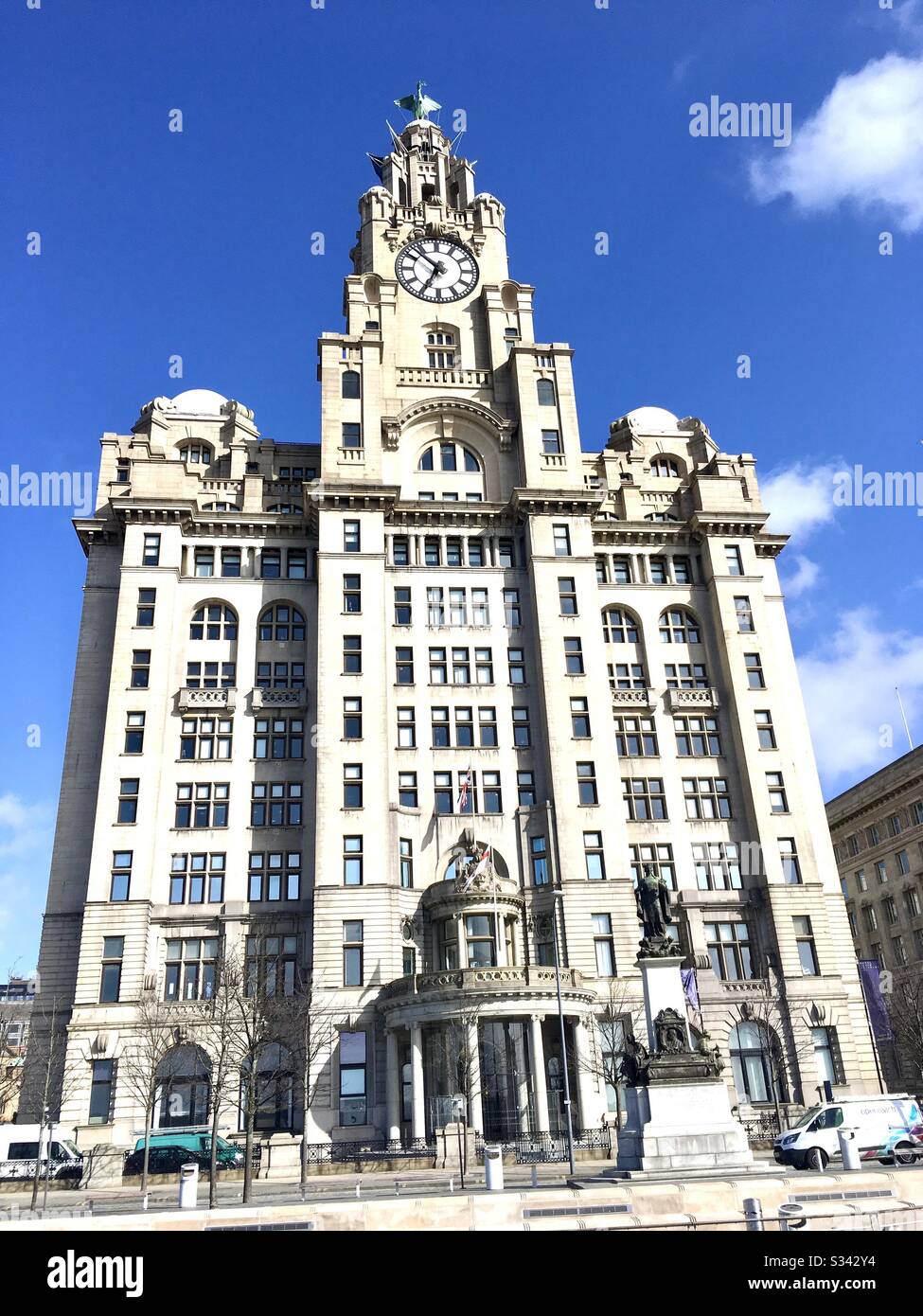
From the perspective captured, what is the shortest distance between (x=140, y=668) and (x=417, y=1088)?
31.8 meters

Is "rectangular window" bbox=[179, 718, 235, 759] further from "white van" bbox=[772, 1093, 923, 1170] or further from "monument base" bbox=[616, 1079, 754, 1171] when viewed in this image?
"white van" bbox=[772, 1093, 923, 1170]

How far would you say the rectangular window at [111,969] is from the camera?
54.5m

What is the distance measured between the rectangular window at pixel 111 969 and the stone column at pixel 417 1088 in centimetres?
1749

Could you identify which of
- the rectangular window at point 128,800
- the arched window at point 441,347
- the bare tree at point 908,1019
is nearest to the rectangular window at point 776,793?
the bare tree at point 908,1019

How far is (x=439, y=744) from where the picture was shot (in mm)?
64250

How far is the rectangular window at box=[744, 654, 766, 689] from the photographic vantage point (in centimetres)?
6881

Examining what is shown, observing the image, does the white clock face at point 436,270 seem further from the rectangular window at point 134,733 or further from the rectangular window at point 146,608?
the rectangular window at point 134,733

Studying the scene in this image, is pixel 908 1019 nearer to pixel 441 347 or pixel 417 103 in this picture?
pixel 441 347

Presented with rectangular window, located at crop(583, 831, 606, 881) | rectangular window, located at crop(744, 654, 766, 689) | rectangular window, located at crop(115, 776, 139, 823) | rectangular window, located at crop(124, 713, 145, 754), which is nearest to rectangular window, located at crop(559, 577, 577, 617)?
rectangular window, located at crop(744, 654, 766, 689)

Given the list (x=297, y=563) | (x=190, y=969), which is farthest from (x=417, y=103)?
(x=190, y=969)

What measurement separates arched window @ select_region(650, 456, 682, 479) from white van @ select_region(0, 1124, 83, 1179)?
203 ft
